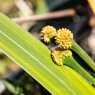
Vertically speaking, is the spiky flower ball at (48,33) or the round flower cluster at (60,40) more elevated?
the spiky flower ball at (48,33)

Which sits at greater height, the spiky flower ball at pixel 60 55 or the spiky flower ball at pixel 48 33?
the spiky flower ball at pixel 48 33

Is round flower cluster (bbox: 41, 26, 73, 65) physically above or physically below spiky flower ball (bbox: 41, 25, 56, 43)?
below

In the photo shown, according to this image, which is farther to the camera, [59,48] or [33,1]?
[33,1]

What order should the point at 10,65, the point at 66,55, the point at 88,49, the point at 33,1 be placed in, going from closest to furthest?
the point at 66,55 → the point at 88,49 → the point at 33,1 → the point at 10,65

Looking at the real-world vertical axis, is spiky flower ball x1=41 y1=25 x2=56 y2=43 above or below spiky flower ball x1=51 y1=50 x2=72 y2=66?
above

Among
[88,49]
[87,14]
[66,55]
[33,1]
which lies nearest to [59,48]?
[66,55]

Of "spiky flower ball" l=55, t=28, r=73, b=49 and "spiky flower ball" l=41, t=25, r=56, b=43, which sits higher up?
"spiky flower ball" l=41, t=25, r=56, b=43

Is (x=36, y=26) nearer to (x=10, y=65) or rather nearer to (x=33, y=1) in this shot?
(x=33, y=1)

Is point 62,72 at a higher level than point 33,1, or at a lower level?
lower
